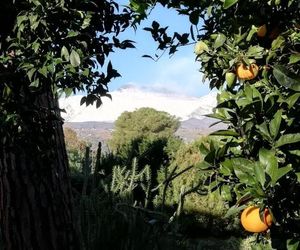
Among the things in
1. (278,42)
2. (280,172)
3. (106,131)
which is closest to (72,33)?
(278,42)

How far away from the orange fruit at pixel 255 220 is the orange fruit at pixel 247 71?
440 mm

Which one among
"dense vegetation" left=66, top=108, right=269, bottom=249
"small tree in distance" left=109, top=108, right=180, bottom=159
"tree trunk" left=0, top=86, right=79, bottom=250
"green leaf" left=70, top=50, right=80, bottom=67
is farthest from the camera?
"small tree in distance" left=109, top=108, right=180, bottom=159

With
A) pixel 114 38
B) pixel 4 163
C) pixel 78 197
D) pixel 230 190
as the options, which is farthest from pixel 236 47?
pixel 78 197

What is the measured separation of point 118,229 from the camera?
355 centimetres

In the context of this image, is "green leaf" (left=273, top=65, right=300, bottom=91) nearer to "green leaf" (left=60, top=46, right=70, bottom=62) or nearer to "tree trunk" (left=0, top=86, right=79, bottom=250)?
"green leaf" (left=60, top=46, right=70, bottom=62)

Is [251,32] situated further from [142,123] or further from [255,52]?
[142,123]

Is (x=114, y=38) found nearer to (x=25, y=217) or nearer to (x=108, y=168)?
(x=25, y=217)

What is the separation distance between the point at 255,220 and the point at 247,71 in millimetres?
497

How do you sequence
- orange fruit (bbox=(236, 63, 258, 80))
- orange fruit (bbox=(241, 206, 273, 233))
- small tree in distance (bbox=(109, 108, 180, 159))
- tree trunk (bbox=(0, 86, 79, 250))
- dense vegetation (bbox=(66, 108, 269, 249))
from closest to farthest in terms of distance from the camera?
orange fruit (bbox=(241, 206, 273, 233))
orange fruit (bbox=(236, 63, 258, 80))
tree trunk (bbox=(0, 86, 79, 250))
dense vegetation (bbox=(66, 108, 269, 249))
small tree in distance (bbox=(109, 108, 180, 159))

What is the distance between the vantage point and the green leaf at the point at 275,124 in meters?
1.38

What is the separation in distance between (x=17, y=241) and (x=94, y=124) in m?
95.2

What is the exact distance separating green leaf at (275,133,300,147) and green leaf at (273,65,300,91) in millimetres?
134

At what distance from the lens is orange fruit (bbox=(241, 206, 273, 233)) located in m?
1.53

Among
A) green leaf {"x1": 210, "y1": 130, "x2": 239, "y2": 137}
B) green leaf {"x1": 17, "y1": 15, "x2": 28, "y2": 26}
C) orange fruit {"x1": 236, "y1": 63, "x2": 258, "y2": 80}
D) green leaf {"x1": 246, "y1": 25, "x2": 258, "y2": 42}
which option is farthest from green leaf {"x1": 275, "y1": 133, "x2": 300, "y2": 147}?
green leaf {"x1": 17, "y1": 15, "x2": 28, "y2": 26}
